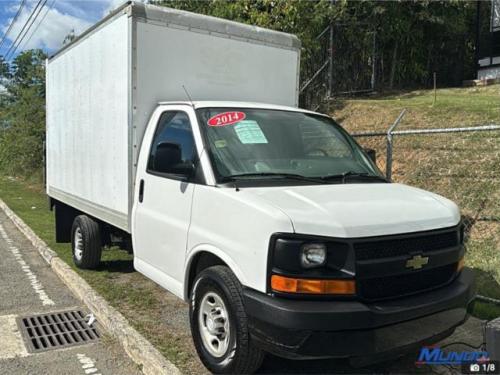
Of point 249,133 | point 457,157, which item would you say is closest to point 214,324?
point 249,133

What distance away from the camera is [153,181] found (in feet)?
14.9

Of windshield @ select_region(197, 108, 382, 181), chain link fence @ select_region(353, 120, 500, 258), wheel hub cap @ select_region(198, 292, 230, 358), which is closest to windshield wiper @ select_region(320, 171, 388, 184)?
windshield @ select_region(197, 108, 382, 181)

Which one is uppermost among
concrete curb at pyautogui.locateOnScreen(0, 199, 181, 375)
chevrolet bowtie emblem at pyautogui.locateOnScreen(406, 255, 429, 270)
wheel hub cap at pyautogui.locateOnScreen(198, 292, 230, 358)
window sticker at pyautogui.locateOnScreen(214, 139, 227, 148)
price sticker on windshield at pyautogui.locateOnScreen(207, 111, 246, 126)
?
price sticker on windshield at pyautogui.locateOnScreen(207, 111, 246, 126)

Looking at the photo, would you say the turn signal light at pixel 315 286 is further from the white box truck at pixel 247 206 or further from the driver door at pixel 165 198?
the driver door at pixel 165 198

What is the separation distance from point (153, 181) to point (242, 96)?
1.63 metres

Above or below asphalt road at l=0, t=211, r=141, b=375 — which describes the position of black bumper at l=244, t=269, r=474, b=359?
above

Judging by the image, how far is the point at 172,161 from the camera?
13.6ft

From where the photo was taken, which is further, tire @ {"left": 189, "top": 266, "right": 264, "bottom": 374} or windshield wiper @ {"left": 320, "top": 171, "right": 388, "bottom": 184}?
windshield wiper @ {"left": 320, "top": 171, "right": 388, "bottom": 184}

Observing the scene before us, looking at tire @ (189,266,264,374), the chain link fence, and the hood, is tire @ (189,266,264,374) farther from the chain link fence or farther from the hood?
the chain link fence

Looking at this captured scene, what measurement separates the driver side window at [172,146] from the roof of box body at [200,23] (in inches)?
41.7

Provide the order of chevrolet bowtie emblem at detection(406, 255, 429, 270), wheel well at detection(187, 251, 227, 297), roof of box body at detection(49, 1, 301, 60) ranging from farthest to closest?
roof of box body at detection(49, 1, 301, 60)
wheel well at detection(187, 251, 227, 297)
chevrolet bowtie emblem at detection(406, 255, 429, 270)

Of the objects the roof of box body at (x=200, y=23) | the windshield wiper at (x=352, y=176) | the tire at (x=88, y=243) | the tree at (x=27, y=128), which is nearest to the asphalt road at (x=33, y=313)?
the tire at (x=88, y=243)

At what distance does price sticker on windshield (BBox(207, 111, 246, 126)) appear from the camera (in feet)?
13.7

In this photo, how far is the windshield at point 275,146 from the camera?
391 centimetres
